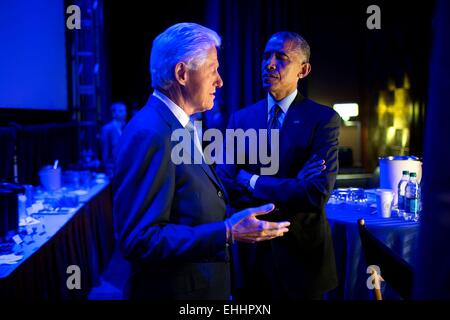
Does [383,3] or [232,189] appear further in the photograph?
A: [383,3]

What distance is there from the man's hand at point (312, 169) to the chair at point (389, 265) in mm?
369

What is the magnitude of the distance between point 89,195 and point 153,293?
8.61 ft

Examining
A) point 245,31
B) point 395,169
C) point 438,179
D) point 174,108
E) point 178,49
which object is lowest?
point 395,169

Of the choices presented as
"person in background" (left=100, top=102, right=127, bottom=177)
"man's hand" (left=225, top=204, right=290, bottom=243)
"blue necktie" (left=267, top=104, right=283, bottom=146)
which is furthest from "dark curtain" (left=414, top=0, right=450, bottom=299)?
"person in background" (left=100, top=102, right=127, bottom=177)

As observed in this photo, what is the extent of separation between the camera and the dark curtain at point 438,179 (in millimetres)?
714

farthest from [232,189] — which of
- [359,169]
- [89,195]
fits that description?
[359,169]

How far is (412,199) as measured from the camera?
7.08 feet

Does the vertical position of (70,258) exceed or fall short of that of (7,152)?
it falls short

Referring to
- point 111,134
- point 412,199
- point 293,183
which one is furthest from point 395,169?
point 111,134

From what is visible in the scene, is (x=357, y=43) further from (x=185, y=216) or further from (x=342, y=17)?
(x=185, y=216)

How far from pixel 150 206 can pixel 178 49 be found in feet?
1.36

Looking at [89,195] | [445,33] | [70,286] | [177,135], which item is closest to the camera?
[445,33]

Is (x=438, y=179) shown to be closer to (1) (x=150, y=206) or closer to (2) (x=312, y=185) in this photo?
(1) (x=150, y=206)

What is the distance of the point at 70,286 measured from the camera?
101 inches
